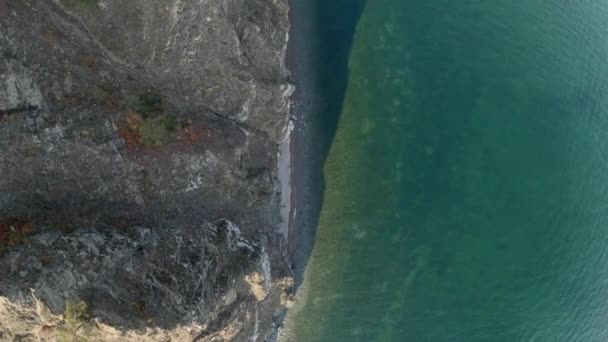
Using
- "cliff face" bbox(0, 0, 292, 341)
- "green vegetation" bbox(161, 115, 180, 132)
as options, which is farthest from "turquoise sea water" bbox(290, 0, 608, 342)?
"green vegetation" bbox(161, 115, 180, 132)

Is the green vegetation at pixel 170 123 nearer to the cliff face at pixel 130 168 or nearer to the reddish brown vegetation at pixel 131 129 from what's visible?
the cliff face at pixel 130 168

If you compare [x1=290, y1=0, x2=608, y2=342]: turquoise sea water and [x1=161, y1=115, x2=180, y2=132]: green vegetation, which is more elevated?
[x1=161, y1=115, x2=180, y2=132]: green vegetation

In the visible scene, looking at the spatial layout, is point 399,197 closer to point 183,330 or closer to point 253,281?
point 253,281

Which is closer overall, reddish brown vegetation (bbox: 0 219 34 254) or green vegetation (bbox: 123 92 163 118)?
reddish brown vegetation (bbox: 0 219 34 254)

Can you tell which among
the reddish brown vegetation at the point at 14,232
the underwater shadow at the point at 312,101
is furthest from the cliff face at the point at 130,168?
the underwater shadow at the point at 312,101

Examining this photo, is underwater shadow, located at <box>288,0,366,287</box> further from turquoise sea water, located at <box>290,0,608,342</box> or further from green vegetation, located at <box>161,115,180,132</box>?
green vegetation, located at <box>161,115,180,132</box>

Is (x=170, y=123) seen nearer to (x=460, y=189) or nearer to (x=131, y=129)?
(x=131, y=129)
